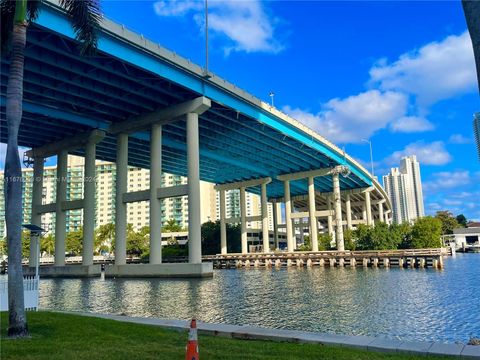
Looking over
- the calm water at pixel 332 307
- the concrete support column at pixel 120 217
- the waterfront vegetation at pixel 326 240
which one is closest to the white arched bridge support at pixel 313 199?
the waterfront vegetation at pixel 326 240

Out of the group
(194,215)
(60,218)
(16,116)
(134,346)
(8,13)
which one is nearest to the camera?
(134,346)

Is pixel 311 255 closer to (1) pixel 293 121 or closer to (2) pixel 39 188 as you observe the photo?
(1) pixel 293 121

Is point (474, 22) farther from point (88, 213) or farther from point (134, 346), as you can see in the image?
point (88, 213)

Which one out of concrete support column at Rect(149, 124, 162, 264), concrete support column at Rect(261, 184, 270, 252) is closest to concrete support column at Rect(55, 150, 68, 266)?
concrete support column at Rect(149, 124, 162, 264)

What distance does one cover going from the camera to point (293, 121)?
188 ft

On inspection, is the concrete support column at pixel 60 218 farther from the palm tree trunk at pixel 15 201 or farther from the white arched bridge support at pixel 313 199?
the palm tree trunk at pixel 15 201

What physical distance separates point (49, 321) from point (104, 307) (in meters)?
8.57

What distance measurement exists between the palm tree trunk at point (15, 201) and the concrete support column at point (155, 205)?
32668mm

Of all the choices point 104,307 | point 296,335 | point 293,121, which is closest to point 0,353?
point 296,335

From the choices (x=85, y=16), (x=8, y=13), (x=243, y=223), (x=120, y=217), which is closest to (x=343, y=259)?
(x=120, y=217)

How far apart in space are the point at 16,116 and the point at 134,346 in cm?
672

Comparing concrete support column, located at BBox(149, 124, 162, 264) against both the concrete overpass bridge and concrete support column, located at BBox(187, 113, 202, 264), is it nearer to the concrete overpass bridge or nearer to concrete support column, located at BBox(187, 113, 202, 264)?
the concrete overpass bridge

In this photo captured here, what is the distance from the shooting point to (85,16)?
13961 mm

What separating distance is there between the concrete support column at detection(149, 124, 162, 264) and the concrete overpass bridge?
98 millimetres
